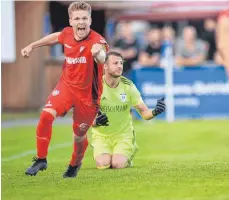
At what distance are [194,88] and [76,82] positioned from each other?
10.2 m

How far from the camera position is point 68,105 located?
8.92m

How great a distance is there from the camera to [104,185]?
8594 mm

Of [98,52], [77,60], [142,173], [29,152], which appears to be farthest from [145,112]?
[29,152]

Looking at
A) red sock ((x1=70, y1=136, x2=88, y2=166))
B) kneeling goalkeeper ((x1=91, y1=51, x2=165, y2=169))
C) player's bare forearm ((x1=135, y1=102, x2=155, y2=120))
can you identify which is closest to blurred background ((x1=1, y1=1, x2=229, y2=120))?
kneeling goalkeeper ((x1=91, y1=51, x2=165, y2=169))

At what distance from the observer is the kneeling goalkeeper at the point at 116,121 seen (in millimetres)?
10159

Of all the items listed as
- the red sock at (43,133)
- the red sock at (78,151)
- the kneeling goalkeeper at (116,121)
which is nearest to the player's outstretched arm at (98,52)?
the red sock at (43,133)

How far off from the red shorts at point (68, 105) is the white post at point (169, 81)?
949 cm

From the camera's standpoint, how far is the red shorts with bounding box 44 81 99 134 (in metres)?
8.87

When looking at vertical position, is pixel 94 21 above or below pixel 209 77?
above

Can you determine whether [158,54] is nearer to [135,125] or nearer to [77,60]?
[135,125]

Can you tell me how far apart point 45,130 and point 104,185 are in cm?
78

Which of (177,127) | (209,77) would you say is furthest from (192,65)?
(177,127)

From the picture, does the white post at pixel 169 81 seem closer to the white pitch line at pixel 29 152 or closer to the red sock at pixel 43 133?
the white pitch line at pixel 29 152

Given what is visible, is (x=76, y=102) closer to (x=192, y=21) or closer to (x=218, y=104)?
(x=218, y=104)
